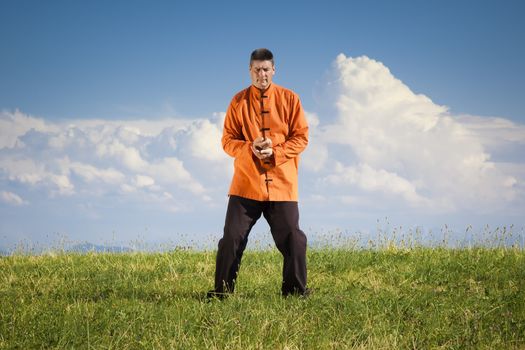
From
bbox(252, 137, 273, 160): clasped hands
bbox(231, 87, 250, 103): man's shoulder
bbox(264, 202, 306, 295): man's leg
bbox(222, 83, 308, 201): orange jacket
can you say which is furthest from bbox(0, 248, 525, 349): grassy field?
bbox(231, 87, 250, 103): man's shoulder

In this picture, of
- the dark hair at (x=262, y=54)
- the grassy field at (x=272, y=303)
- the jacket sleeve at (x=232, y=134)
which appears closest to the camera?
the grassy field at (x=272, y=303)

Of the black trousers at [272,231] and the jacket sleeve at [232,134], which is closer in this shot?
the black trousers at [272,231]

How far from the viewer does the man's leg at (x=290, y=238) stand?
6.86 meters

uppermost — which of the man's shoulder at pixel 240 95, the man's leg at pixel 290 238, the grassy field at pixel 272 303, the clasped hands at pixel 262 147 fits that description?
the man's shoulder at pixel 240 95

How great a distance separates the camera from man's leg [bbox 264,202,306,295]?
686 centimetres

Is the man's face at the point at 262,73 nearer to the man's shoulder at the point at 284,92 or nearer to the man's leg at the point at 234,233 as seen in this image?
the man's shoulder at the point at 284,92

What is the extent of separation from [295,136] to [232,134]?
0.76m

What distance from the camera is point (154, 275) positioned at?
29.6 ft

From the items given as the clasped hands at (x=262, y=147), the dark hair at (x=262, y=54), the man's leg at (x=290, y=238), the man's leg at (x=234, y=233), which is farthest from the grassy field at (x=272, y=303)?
the dark hair at (x=262, y=54)

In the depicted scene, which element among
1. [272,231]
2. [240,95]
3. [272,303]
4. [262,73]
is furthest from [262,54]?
[272,303]

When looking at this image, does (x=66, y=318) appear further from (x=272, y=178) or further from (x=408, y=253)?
(x=408, y=253)

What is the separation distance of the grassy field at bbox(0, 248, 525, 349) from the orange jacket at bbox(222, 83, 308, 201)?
1277mm

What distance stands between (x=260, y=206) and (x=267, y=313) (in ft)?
4.60

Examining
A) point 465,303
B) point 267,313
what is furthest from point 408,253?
point 267,313
